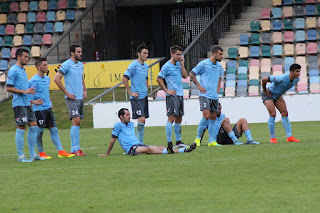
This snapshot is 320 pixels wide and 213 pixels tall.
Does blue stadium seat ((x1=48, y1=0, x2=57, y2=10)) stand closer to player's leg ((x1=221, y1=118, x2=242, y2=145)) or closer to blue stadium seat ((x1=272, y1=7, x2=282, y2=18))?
blue stadium seat ((x1=272, y1=7, x2=282, y2=18))

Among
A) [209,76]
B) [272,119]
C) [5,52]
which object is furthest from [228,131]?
[5,52]


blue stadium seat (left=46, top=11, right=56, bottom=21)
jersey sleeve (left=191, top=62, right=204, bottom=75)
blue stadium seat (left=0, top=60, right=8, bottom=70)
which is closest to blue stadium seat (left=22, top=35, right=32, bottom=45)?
blue stadium seat (left=46, top=11, right=56, bottom=21)

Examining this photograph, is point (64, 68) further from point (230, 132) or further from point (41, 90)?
point (230, 132)

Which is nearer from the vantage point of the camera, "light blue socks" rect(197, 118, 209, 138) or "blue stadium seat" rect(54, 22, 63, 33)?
"light blue socks" rect(197, 118, 209, 138)

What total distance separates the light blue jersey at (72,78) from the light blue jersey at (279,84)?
3730 millimetres

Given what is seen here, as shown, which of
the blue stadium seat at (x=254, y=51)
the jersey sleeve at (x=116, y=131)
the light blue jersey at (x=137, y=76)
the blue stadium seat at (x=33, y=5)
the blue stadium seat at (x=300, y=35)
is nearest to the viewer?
the jersey sleeve at (x=116, y=131)

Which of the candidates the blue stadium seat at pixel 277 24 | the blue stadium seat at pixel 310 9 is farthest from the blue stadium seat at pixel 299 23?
the blue stadium seat at pixel 277 24

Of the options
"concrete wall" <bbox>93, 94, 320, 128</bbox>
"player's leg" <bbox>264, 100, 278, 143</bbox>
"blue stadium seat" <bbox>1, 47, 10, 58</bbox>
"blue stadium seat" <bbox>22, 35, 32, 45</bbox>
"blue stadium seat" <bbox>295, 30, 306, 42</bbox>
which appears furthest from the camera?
"blue stadium seat" <bbox>22, 35, 32, 45</bbox>

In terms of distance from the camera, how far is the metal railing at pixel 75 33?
27938mm

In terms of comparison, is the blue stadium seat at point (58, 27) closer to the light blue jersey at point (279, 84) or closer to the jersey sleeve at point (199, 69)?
the jersey sleeve at point (199, 69)

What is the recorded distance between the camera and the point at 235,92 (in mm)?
23719

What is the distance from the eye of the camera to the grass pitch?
6.34 meters

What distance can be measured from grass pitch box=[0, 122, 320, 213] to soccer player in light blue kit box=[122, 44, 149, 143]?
110 centimetres

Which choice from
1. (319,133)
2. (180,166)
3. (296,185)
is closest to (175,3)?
(319,133)
